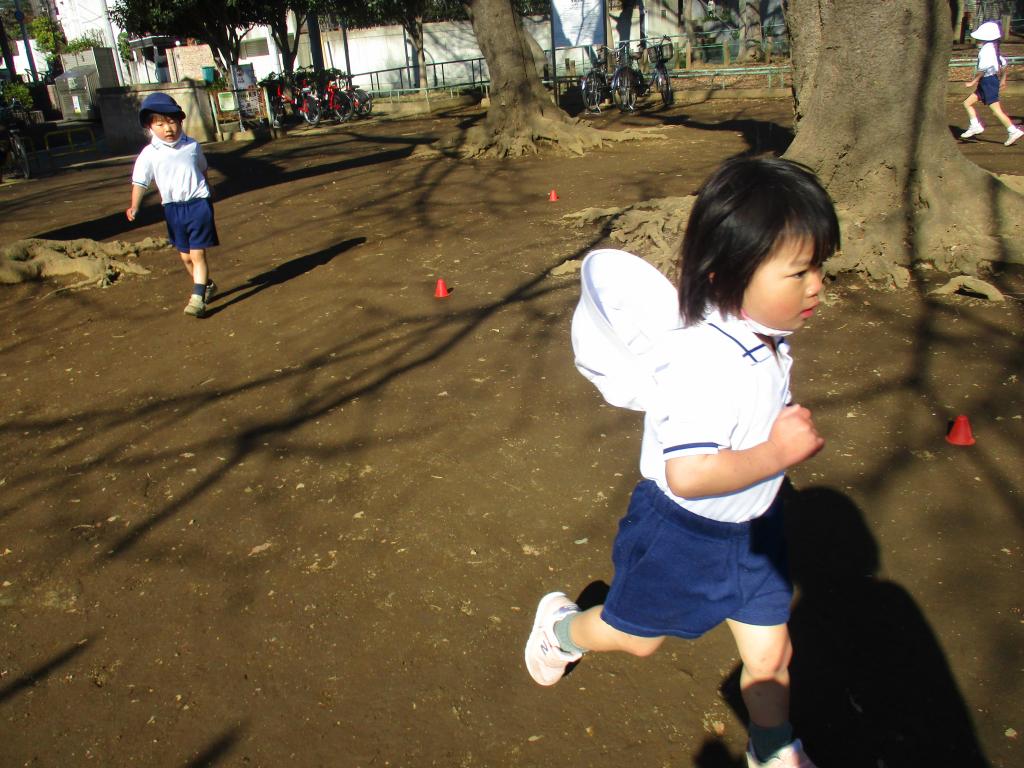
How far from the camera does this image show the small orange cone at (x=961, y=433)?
144 inches

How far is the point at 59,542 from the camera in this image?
3.55 meters

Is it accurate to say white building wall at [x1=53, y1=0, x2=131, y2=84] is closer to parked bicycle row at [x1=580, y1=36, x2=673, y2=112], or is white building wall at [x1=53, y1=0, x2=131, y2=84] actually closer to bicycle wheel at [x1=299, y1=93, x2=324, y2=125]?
bicycle wheel at [x1=299, y1=93, x2=324, y2=125]

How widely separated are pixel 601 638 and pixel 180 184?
5310mm

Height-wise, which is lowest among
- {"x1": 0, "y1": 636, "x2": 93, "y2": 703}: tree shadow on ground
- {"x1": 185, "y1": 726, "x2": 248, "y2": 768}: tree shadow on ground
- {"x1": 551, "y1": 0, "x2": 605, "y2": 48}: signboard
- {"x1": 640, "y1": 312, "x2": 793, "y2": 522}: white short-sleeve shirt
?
{"x1": 185, "y1": 726, "x2": 248, "y2": 768}: tree shadow on ground

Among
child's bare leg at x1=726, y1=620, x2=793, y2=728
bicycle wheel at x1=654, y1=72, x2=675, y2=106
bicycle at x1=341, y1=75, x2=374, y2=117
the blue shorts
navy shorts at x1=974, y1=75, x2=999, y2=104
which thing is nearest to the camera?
the blue shorts

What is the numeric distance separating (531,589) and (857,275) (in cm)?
378

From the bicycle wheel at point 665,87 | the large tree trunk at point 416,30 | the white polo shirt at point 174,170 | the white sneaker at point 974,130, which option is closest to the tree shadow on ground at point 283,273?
the white polo shirt at point 174,170

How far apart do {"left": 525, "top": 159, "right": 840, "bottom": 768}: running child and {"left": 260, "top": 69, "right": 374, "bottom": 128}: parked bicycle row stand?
2160 centimetres

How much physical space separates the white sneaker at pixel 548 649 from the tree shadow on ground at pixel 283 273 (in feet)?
15.5

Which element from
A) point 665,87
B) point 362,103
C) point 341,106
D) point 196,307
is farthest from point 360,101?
point 196,307

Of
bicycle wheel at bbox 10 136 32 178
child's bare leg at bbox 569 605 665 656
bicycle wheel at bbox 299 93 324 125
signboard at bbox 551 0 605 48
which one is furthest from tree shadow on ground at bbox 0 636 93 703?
signboard at bbox 551 0 605 48

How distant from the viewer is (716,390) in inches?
68.2

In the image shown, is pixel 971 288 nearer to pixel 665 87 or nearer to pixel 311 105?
pixel 665 87

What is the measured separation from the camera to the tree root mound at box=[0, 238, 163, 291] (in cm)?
758
